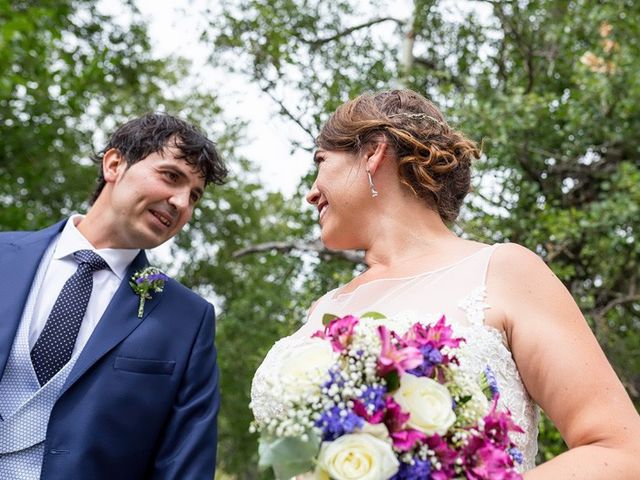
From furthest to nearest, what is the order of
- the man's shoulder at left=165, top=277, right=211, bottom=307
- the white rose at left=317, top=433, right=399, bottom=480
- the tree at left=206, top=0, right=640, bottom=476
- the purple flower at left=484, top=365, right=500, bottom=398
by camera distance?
the tree at left=206, top=0, right=640, bottom=476 → the man's shoulder at left=165, top=277, right=211, bottom=307 → the purple flower at left=484, top=365, right=500, bottom=398 → the white rose at left=317, top=433, right=399, bottom=480

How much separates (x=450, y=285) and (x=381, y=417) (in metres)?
0.86

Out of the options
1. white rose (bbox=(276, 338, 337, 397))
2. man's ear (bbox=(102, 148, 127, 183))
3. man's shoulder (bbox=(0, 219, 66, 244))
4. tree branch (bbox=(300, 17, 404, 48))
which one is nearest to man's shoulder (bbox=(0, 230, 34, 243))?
man's shoulder (bbox=(0, 219, 66, 244))

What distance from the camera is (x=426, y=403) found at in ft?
5.74

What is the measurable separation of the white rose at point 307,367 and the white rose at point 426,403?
167 millimetres

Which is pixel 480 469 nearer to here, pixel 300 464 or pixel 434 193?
pixel 300 464

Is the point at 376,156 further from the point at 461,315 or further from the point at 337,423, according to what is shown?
the point at 337,423

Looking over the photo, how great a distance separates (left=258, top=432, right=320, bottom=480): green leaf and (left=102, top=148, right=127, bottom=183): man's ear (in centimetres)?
247

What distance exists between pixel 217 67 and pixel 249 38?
0.75 meters

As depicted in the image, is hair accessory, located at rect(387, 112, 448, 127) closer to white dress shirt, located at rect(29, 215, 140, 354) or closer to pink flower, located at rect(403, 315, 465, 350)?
pink flower, located at rect(403, 315, 465, 350)

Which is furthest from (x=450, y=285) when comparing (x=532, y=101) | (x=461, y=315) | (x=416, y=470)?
(x=532, y=101)

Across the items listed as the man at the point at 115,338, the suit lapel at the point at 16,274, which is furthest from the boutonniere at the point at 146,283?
the suit lapel at the point at 16,274

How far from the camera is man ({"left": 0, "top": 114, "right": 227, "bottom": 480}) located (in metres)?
3.24

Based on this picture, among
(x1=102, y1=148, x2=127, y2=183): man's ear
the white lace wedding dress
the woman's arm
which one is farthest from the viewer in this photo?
(x1=102, y1=148, x2=127, y2=183): man's ear

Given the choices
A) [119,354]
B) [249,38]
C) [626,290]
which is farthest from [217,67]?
[119,354]
